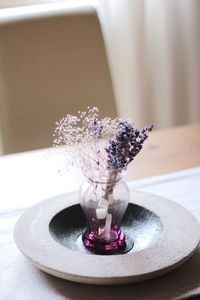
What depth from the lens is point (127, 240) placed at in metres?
0.98

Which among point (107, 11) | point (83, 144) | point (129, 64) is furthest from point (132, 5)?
point (83, 144)

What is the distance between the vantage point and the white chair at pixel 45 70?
1.58m

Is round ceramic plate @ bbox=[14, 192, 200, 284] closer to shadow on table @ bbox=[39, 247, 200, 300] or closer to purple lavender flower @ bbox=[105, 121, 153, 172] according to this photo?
shadow on table @ bbox=[39, 247, 200, 300]

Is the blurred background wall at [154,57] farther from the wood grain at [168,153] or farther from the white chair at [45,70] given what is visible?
the wood grain at [168,153]

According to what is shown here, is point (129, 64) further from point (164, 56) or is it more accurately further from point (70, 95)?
point (70, 95)

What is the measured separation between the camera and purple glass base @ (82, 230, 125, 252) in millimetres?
950

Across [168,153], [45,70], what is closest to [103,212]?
[168,153]

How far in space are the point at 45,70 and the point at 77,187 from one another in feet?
1.68

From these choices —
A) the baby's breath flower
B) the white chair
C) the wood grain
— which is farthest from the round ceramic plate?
the white chair

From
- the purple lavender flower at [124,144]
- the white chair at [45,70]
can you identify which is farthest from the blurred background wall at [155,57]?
the purple lavender flower at [124,144]

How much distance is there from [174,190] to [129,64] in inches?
44.0

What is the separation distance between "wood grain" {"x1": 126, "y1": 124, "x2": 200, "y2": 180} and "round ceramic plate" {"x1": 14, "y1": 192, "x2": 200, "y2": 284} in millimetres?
236

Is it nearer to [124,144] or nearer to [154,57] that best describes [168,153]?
[124,144]

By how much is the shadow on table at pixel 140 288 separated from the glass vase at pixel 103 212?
0.11 m
